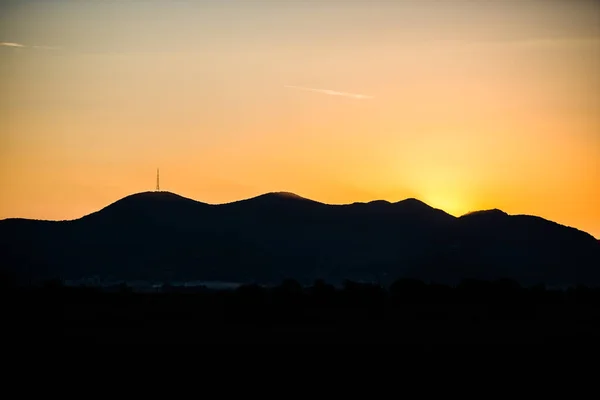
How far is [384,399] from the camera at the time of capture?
116ft

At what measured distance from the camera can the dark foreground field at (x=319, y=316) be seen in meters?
56.5

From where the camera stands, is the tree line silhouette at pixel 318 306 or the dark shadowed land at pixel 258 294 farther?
the tree line silhouette at pixel 318 306

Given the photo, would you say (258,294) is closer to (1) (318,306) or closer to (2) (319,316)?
(1) (318,306)

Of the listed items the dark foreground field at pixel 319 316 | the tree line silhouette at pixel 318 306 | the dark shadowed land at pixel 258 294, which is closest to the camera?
the dark foreground field at pixel 319 316

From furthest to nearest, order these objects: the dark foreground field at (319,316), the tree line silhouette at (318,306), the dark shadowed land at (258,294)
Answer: the tree line silhouette at (318,306) < the dark shadowed land at (258,294) < the dark foreground field at (319,316)

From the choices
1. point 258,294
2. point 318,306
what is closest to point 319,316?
point 318,306

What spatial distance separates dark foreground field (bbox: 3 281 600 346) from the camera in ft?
185

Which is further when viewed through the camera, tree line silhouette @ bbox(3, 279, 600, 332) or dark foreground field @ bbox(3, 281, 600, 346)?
tree line silhouette @ bbox(3, 279, 600, 332)

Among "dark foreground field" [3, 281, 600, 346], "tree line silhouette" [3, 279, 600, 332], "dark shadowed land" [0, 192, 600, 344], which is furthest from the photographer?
"tree line silhouette" [3, 279, 600, 332]

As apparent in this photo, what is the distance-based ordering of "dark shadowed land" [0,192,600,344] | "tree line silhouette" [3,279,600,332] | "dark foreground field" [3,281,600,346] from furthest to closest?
"tree line silhouette" [3,279,600,332], "dark shadowed land" [0,192,600,344], "dark foreground field" [3,281,600,346]

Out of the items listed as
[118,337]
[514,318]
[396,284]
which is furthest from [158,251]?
[118,337]

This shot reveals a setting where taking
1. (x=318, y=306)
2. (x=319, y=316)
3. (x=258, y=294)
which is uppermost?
(x=258, y=294)

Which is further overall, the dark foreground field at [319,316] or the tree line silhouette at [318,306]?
the tree line silhouette at [318,306]

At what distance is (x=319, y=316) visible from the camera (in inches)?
2908
